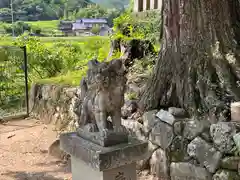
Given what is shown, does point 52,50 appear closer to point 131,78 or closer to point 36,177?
point 131,78

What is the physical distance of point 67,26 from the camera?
10.8m

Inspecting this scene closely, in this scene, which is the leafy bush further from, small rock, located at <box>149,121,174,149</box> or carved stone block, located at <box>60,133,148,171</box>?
carved stone block, located at <box>60,133,148,171</box>

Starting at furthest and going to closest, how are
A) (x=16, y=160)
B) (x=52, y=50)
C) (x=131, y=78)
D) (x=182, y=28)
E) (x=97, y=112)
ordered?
(x=52, y=50), (x=131, y=78), (x=16, y=160), (x=182, y=28), (x=97, y=112)

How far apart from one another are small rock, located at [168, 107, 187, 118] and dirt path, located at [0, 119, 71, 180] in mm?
1723

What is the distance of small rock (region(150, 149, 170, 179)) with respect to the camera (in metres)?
4.66

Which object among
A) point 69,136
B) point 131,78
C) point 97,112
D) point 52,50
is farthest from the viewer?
point 52,50

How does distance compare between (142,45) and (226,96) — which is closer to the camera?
(226,96)

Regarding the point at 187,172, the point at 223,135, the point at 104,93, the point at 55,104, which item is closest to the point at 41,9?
the point at 55,104

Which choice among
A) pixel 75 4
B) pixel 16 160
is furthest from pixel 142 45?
pixel 75 4

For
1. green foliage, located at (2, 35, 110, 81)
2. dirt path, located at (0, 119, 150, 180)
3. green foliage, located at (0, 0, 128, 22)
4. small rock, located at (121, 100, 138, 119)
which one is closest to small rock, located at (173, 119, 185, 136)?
dirt path, located at (0, 119, 150, 180)

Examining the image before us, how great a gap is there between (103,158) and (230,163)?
1.92 meters

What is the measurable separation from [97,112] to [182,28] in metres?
2.52

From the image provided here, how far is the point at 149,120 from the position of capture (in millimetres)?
4914

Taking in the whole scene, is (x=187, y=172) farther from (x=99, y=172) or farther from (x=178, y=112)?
(x=99, y=172)
